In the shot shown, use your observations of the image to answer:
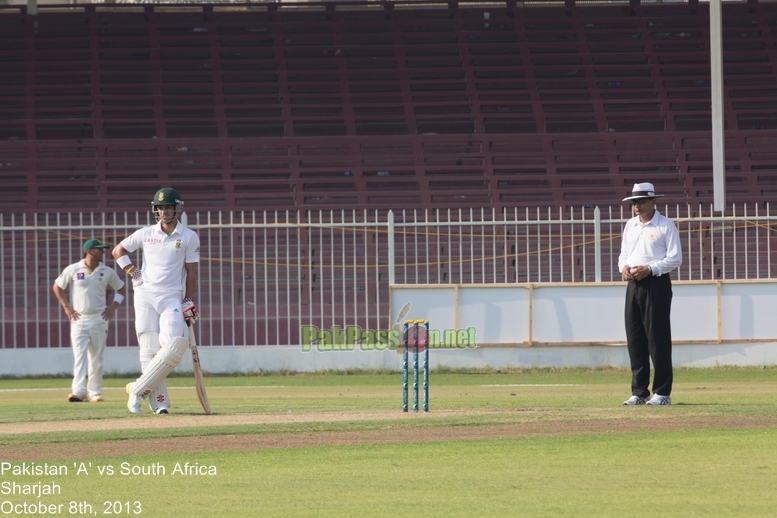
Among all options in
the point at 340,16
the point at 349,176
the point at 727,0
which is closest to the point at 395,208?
the point at 349,176

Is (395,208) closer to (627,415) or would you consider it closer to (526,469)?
(627,415)

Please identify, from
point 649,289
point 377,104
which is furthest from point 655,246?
point 377,104

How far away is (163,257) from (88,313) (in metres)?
3.35

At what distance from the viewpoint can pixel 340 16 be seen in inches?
1118

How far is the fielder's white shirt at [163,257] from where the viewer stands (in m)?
9.52

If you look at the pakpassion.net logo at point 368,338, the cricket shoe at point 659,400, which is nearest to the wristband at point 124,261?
Result: the cricket shoe at point 659,400

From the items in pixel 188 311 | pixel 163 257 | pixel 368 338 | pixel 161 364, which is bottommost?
pixel 368 338

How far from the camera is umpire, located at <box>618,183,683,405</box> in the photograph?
9.41 meters

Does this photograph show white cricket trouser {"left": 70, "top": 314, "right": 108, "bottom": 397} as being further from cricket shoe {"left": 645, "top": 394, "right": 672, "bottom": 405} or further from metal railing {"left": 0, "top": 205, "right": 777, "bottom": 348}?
cricket shoe {"left": 645, "top": 394, "right": 672, "bottom": 405}

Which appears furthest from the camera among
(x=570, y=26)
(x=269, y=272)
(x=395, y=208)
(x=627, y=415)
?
(x=570, y=26)

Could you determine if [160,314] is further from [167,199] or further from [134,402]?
[167,199]

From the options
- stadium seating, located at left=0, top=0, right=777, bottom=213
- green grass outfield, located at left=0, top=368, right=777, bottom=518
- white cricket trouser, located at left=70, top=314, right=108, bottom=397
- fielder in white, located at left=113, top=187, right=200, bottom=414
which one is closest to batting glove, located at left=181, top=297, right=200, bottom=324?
fielder in white, located at left=113, top=187, right=200, bottom=414

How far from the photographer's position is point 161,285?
31.2 feet

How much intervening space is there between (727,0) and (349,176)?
11929mm
